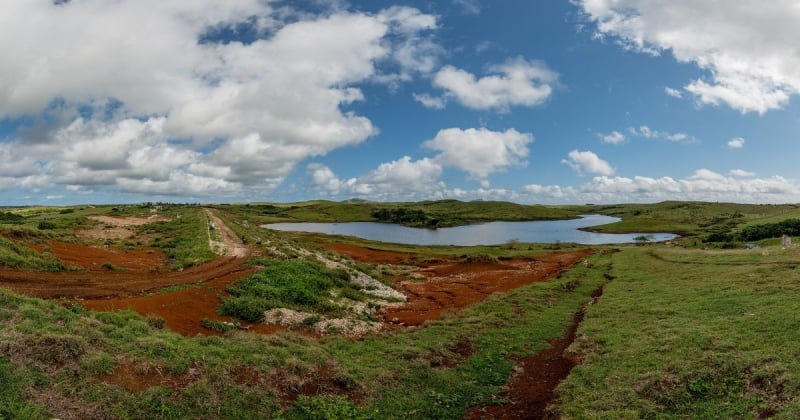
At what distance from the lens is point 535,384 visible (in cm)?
1612

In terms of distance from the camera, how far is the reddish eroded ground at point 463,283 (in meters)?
30.6

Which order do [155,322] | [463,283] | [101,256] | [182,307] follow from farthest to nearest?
[463,283] < [101,256] < [182,307] < [155,322]

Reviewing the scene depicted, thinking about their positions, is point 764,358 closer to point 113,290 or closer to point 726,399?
point 726,399

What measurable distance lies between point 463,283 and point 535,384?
27.6 metres

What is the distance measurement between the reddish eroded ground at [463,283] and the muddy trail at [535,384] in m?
8.96

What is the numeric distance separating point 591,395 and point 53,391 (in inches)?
583

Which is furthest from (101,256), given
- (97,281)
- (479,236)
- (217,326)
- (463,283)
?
(479,236)

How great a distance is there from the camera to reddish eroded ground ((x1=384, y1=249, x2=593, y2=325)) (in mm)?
30562


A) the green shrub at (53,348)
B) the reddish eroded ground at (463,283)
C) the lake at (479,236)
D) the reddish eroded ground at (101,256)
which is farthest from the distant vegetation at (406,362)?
the lake at (479,236)

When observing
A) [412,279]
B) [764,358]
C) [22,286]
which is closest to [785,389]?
[764,358]

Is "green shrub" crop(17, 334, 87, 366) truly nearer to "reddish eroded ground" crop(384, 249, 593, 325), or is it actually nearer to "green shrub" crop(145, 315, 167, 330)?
"green shrub" crop(145, 315, 167, 330)

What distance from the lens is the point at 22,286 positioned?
21234 mm

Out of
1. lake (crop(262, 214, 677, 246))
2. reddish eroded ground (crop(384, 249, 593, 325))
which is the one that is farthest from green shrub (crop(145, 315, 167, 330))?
Result: lake (crop(262, 214, 677, 246))

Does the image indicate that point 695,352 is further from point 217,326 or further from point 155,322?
point 155,322
